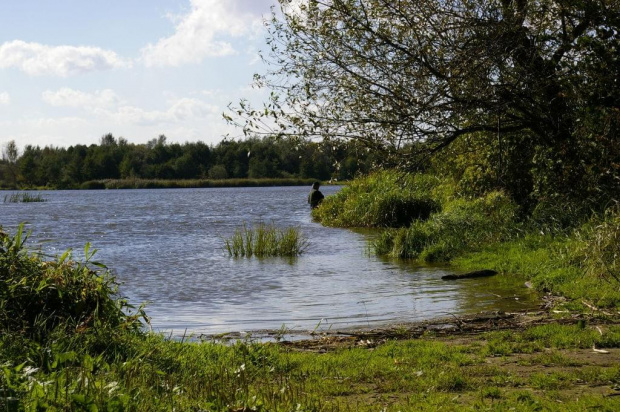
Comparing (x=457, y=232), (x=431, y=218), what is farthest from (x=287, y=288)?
(x=431, y=218)

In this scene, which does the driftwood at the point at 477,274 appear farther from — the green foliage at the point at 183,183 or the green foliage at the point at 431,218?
the green foliage at the point at 183,183

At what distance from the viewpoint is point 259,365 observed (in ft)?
23.9

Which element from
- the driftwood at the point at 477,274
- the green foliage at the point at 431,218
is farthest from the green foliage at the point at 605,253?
the green foliage at the point at 431,218

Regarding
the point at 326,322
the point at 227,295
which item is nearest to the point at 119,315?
the point at 326,322

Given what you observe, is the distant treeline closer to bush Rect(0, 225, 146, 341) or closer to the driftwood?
the driftwood

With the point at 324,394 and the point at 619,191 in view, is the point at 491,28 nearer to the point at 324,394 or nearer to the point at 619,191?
the point at 619,191

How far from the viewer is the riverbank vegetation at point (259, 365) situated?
17.2 feet

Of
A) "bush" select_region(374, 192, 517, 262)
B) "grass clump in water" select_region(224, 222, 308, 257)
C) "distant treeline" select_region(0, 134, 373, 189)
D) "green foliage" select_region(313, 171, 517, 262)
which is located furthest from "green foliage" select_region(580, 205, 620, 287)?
"distant treeline" select_region(0, 134, 373, 189)

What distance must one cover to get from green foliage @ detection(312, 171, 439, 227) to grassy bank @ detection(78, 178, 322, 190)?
2699 inches

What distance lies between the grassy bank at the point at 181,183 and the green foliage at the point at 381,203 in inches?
2699

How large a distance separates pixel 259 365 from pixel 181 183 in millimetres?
103040

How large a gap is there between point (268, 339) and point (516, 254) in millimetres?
7358

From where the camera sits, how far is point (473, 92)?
45.4ft

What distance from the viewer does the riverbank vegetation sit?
523 centimetres
